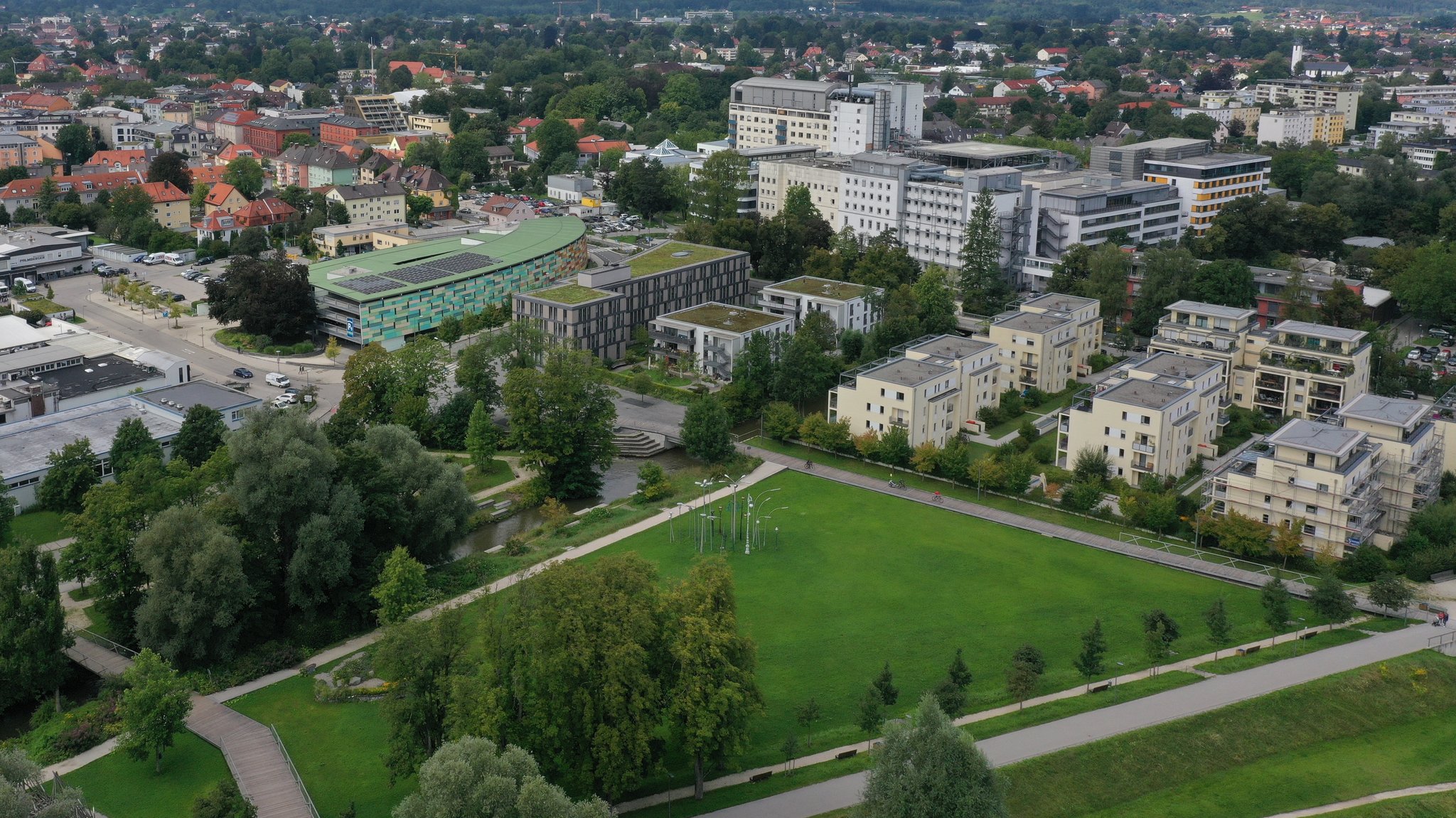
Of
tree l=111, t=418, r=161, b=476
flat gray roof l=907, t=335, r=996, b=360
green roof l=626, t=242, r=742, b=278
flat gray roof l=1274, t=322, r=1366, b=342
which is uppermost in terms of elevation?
green roof l=626, t=242, r=742, b=278

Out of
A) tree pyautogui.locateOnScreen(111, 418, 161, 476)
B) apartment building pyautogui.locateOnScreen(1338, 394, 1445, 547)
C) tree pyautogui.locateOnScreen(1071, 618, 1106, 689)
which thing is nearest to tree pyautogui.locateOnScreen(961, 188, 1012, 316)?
apartment building pyautogui.locateOnScreen(1338, 394, 1445, 547)

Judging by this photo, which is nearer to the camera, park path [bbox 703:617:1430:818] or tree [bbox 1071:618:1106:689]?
park path [bbox 703:617:1430:818]

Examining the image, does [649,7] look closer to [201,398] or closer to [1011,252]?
[1011,252]

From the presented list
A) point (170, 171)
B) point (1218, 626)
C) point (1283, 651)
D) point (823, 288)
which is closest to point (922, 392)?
point (1218, 626)

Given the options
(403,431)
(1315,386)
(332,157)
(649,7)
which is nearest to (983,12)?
(649,7)

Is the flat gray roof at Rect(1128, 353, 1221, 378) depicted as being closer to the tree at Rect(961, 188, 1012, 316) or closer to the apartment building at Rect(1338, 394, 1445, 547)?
the apartment building at Rect(1338, 394, 1445, 547)

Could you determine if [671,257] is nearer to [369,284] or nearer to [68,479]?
[369,284]
